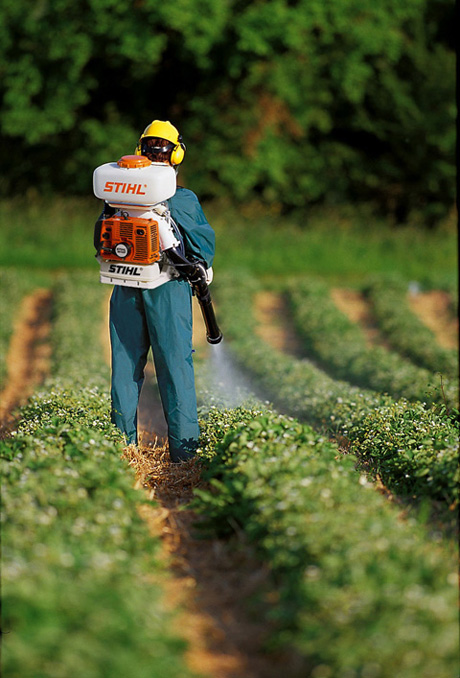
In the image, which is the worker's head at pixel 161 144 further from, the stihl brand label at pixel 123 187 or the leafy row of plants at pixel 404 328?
the leafy row of plants at pixel 404 328

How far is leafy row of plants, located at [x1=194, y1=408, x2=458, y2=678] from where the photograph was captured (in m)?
3.17

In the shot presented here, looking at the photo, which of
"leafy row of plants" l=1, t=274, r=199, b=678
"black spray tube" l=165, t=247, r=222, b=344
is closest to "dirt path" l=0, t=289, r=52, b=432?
"black spray tube" l=165, t=247, r=222, b=344

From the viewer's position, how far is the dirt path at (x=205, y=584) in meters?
3.56

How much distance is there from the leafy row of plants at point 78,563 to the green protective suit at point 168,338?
0.34 metres

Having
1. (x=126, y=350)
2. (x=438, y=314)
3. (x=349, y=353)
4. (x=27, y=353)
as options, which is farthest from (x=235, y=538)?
(x=438, y=314)

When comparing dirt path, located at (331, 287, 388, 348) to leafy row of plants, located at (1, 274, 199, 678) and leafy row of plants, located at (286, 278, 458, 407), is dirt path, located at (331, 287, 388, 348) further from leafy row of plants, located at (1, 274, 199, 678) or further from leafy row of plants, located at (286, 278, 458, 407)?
leafy row of plants, located at (1, 274, 199, 678)

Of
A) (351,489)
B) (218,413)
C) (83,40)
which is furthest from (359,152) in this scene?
(351,489)

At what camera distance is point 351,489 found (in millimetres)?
4344

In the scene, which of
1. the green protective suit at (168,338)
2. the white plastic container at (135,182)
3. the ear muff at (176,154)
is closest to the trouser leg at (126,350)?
the green protective suit at (168,338)

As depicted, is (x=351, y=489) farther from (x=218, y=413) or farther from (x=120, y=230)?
(x=120, y=230)

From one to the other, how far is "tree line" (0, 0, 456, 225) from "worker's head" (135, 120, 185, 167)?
1318 centimetres

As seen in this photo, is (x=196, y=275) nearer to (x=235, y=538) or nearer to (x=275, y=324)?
(x=235, y=538)

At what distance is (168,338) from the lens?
5.71 meters

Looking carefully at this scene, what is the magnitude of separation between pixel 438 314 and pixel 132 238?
31.3ft
